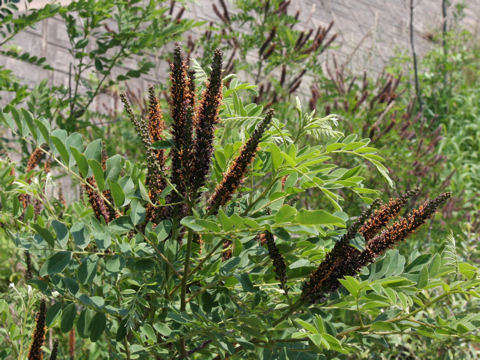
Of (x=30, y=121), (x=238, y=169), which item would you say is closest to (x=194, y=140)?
(x=238, y=169)

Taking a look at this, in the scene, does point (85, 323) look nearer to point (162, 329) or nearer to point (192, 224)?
point (162, 329)

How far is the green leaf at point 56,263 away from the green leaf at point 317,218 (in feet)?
1.15

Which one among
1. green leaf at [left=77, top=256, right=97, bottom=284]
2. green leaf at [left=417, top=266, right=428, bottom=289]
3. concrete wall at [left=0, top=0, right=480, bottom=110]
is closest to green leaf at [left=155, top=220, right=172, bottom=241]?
green leaf at [left=77, top=256, right=97, bottom=284]

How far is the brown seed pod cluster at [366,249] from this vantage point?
698mm

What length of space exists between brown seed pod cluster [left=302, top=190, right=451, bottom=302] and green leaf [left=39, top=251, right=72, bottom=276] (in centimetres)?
36

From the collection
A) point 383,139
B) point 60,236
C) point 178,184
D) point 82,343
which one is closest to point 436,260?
point 178,184

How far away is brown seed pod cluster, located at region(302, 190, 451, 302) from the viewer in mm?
698

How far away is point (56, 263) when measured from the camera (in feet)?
2.31

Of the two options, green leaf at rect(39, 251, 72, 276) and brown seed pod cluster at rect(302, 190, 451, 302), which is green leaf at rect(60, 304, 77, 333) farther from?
brown seed pod cluster at rect(302, 190, 451, 302)

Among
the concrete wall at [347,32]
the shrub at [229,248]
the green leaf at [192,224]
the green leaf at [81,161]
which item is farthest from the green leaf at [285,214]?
the concrete wall at [347,32]

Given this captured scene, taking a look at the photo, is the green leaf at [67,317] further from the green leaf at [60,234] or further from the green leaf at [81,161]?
the green leaf at [81,161]

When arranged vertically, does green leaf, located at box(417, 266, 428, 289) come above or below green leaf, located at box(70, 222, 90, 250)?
above

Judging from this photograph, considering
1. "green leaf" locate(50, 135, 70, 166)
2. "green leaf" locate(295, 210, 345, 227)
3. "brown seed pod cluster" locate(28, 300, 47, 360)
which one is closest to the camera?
"green leaf" locate(295, 210, 345, 227)

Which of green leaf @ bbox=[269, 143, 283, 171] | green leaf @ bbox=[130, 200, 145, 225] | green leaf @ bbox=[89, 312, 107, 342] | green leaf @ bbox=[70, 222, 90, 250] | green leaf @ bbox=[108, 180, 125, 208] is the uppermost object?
green leaf @ bbox=[269, 143, 283, 171]
